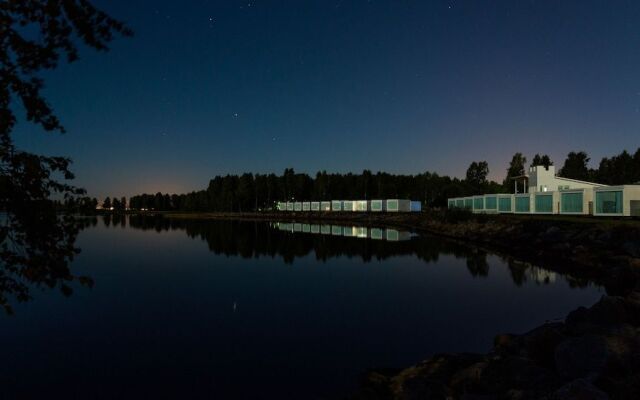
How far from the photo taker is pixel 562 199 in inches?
1784

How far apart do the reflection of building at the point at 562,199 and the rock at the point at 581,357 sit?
37.5 metres

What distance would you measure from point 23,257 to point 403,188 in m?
136

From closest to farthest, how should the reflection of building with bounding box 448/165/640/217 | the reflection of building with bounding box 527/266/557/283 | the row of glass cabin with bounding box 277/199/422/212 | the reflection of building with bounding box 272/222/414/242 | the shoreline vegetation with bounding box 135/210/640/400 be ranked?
the shoreline vegetation with bounding box 135/210/640/400, the reflection of building with bounding box 527/266/557/283, the reflection of building with bounding box 448/165/640/217, the reflection of building with bounding box 272/222/414/242, the row of glass cabin with bounding box 277/199/422/212

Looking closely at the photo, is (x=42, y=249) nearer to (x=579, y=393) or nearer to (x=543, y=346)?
(x=579, y=393)

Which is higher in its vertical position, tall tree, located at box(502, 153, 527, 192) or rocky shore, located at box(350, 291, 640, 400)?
tall tree, located at box(502, 153, 527, 192)

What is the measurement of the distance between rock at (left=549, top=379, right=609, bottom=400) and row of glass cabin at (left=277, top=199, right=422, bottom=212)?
9191cm

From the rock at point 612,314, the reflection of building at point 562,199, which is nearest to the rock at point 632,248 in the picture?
the rock at point 612,314

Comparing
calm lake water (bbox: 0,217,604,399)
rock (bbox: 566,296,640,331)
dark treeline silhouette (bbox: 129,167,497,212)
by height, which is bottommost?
calm lake water (bbox: 0,217,604,399)

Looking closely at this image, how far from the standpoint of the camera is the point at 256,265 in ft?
96.9

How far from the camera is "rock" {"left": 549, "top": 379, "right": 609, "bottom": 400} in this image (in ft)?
16.8

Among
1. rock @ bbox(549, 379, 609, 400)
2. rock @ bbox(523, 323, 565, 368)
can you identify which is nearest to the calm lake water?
rock @ bbox(523, 323, 565, 368)

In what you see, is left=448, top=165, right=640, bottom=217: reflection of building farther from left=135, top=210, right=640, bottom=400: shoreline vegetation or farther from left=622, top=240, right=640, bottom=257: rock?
left=135, top=210, right=640, bottom=400: shoreline vegetation

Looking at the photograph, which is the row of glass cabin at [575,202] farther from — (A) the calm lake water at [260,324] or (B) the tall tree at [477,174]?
(B) the tall tree at [477,174]

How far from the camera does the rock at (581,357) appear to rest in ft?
22.4
